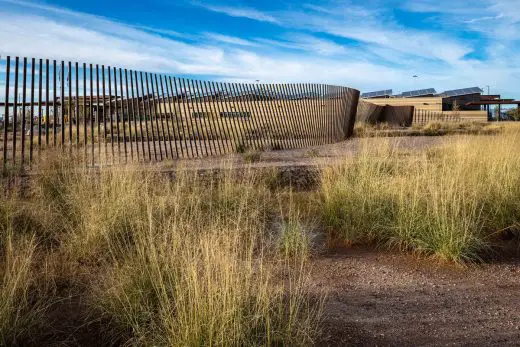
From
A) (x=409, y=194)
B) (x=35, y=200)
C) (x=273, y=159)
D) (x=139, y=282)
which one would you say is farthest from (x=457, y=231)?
(x=273, y=159)

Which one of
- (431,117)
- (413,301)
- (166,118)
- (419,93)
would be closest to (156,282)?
(413,301)

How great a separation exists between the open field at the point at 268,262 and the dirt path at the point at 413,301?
0.02m

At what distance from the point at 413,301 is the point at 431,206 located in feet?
6.42

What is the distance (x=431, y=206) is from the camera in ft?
20.4

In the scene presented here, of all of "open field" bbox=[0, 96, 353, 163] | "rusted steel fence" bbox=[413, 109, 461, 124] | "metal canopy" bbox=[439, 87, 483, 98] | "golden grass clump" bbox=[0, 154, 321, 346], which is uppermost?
"metal canopy" bbox=[439, 87, 483, 98]

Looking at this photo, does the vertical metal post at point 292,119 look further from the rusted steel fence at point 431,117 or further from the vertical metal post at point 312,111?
the rusted steel fence at point 431,117

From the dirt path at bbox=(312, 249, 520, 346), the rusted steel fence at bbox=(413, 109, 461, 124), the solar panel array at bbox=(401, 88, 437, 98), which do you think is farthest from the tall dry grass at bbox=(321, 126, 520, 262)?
the solar panel array at bbox=(401, 88, 437, 98)

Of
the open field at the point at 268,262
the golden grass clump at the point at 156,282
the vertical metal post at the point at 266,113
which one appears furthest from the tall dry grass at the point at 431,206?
the vertical metal post at the point at 266,113

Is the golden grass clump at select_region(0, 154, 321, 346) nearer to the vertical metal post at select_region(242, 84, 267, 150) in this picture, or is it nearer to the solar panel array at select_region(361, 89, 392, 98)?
the vertical metal post at select_region(242, 84, 267, 150)

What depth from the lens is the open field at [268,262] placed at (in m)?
3.59

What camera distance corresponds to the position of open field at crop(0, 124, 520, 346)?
3.59 m

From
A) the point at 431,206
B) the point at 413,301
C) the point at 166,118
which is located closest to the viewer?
the point at 413,301

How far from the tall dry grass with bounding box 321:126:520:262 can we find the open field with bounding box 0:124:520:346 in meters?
0.03

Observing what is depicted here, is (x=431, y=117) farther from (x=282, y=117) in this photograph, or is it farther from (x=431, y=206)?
(x=431, y=206)
